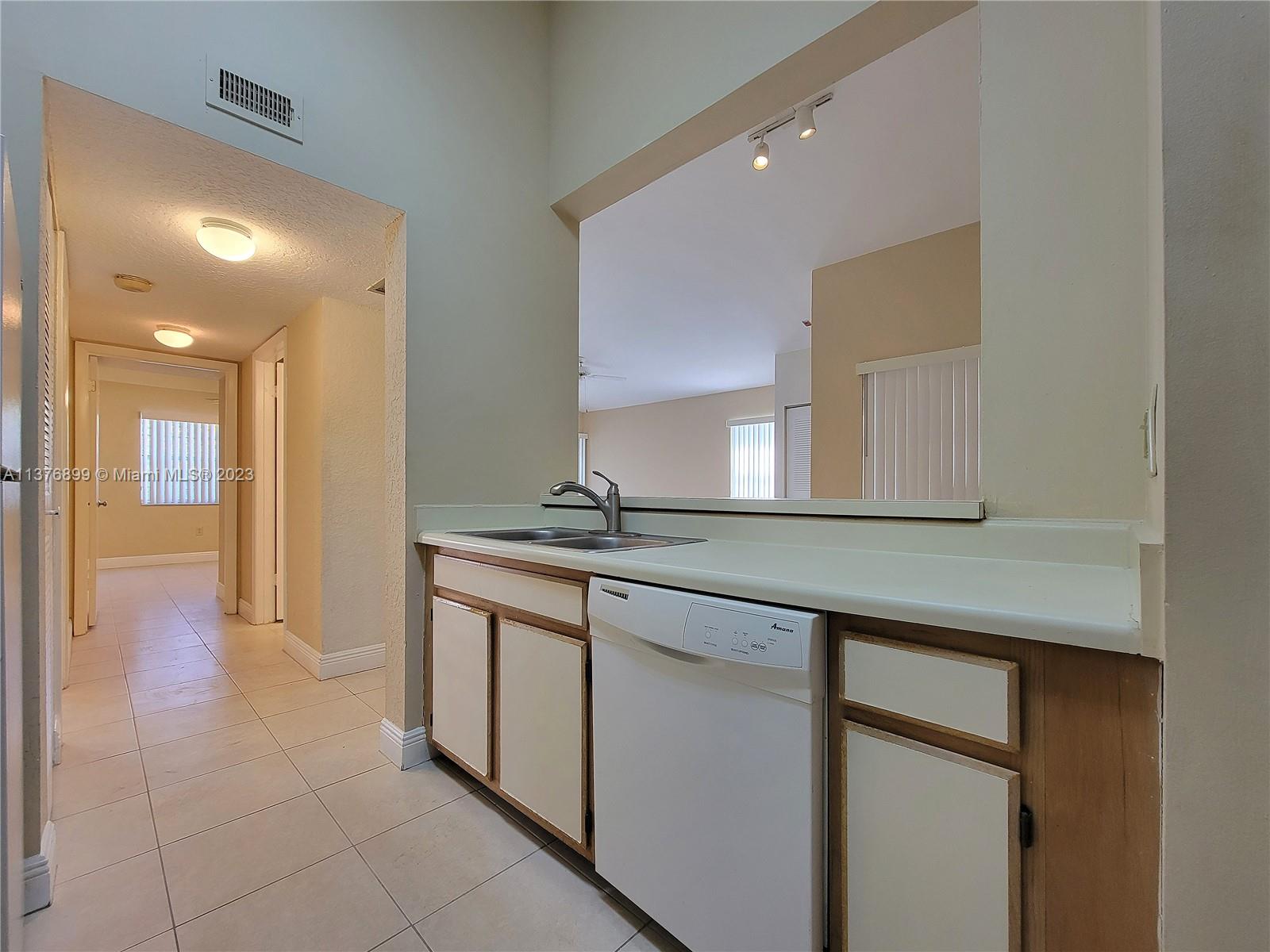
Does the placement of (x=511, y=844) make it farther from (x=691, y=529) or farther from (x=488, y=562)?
(x=691, y=529)

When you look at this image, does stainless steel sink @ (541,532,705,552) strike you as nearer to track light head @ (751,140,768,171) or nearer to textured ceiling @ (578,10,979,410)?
track light head @ (751,140,768,171)

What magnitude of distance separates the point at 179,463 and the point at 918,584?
9.50 metres

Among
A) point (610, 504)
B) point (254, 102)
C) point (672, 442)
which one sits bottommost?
point (610, 504)

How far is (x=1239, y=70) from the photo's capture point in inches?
22.1

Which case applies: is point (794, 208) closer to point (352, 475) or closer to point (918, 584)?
point (918, 584)

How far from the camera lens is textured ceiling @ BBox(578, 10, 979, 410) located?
2016mm

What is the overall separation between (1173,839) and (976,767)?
0.19 m

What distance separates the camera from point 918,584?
2.93ft

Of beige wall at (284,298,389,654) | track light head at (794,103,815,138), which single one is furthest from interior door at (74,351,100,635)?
track light head at (794,103,815,138)

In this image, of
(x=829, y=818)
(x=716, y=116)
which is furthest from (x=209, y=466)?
(x=829, y=818)

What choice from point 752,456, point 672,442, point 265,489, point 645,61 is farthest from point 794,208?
point 672,442

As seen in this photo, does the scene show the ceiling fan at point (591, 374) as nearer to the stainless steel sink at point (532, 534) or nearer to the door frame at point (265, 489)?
the door frame at point (265, 489)

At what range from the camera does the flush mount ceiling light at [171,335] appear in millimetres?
3334

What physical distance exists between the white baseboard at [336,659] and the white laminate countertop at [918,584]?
2025mm
